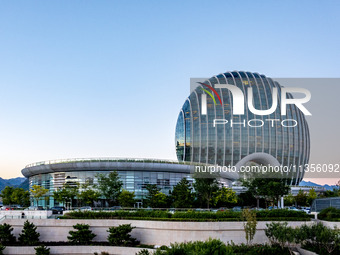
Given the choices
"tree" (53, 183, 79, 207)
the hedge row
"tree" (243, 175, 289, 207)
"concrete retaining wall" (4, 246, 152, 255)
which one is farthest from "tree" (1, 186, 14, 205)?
"tree" (243, 175, 289, 207)

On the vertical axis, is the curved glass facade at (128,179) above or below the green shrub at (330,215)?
above

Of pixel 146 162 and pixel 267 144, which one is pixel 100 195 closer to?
pixel 146 162

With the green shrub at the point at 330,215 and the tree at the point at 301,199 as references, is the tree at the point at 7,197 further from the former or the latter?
the green shrub at the point at 330,215

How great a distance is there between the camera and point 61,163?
6894 centimetres

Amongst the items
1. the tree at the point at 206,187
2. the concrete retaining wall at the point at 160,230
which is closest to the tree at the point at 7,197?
the tree at the point at 206,187

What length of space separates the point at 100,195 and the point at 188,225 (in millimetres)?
31690

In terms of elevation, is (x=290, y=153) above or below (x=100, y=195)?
above

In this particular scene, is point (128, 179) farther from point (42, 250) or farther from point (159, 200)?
point (42, 250)

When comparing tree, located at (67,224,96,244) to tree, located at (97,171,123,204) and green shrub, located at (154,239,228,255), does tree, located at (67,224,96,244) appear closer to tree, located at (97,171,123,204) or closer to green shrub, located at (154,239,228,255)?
green shrub, located at (154,239,228,255)

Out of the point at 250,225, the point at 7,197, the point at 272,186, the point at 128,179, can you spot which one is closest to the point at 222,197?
the point at 272,186

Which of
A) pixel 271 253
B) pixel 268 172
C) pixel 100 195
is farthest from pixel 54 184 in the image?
pixel 271 253

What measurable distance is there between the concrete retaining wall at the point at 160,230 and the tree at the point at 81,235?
3.64ft

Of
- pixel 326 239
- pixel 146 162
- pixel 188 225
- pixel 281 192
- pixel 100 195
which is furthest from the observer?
pixel 146 162

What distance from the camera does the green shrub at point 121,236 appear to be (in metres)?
31.7
